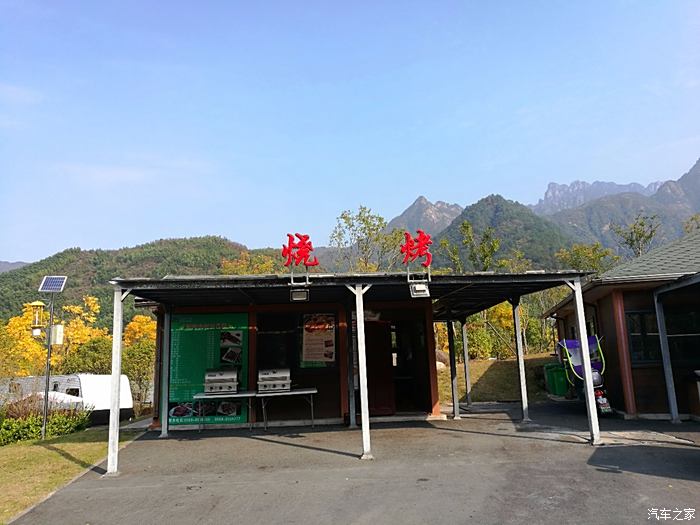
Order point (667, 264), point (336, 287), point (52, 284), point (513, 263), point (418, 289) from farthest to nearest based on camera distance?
point (513, 263), point (52, 284), point (667, 264), point (336, 287), point (418, 289)

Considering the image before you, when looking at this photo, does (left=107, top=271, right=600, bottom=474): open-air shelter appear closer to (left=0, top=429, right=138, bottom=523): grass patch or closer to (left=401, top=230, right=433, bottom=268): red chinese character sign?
(left=401, top=230, right=433, bottom=268): red chinese character sign

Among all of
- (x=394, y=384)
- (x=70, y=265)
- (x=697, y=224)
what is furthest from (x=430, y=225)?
(x=394, y=384)

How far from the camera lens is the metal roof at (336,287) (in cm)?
791

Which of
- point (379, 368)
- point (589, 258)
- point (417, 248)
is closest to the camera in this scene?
point (417, 248)

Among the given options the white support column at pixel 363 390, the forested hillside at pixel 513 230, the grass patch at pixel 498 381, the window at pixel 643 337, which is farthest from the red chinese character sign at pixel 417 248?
the forested hillside at pixel 513 230

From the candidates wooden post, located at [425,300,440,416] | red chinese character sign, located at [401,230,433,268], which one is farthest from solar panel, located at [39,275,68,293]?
wooden post, located at [425,300,440,416]

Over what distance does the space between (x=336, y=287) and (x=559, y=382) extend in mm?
8063

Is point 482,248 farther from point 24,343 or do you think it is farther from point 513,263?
point 24,343

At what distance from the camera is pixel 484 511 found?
491 centimetres

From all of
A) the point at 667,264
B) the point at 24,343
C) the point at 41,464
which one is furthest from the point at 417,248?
the point at 24,343

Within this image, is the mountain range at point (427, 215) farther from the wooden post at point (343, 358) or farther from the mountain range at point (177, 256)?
the wooden post at point (343, 358)

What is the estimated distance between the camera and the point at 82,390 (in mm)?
15312

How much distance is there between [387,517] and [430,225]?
155009mm

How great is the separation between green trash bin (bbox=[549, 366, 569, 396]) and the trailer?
11551 millimetres
